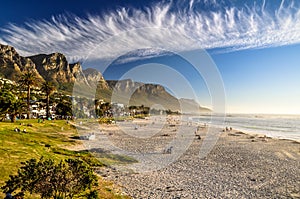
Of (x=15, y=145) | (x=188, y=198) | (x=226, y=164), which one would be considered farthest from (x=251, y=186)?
(x=15, y=145)

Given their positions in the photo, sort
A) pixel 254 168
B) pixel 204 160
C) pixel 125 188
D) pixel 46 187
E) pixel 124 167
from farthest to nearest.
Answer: pixel 204 160, pixel 254 168, pixel 124 167, pixel 125 188, pixel 46 187

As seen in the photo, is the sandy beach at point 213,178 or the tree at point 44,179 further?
the sandy beach at point 213,178

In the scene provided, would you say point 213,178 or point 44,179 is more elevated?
point 44,179

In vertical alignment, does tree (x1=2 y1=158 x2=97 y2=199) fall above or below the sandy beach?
above

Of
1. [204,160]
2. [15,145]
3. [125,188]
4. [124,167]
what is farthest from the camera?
[204,160]

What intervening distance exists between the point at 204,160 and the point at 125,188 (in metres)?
17.1

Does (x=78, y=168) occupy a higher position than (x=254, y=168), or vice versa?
(x=78, y=168)

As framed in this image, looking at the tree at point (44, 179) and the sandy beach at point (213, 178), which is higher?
the tree at point (44, 179)

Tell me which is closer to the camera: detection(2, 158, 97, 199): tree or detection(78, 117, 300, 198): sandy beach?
detection(2, 158, 97, 199): tree

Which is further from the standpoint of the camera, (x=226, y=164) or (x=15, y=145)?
(x=226, y=164)

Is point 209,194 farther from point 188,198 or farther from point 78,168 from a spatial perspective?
point 78,168

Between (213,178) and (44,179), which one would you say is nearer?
(44,179)

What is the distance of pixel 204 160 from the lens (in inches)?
1389

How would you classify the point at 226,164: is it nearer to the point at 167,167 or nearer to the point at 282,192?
the point at 167,167
